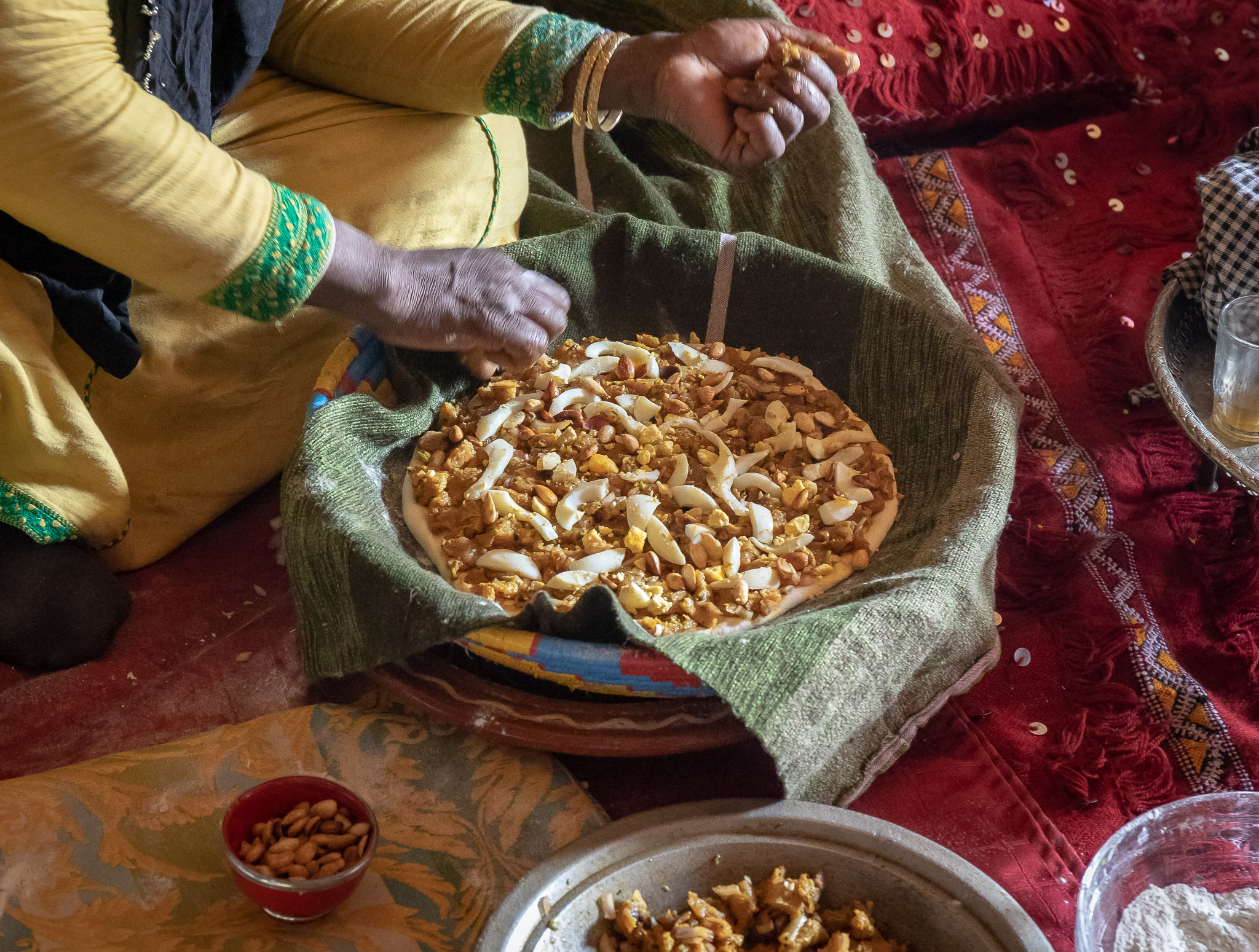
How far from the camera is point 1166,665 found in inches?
41.8

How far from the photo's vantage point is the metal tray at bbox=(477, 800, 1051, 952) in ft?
2.44

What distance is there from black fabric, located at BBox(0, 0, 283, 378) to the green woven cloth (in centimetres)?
23

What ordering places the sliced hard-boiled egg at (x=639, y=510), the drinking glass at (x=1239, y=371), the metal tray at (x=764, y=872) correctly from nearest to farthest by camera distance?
the metal tray at (x=764, y=872) → the sliced hard-boiled egg at (x=639, y=510) → the drinking glass at (x=1239, y=371)

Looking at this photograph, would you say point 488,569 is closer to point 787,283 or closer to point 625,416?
point 625,416

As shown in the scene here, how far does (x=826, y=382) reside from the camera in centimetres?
120

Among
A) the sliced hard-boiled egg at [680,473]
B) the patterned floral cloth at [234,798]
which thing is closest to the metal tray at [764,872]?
the patterned floral cloth at [234,798]

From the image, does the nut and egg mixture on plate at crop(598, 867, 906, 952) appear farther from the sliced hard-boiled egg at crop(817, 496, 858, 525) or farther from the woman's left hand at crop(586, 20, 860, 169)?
the woman's left hand at crop(586, 20, 860, 169)

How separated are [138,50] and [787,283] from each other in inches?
25.9

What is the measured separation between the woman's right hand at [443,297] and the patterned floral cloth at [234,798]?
338mm

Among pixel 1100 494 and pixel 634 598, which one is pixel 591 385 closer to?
pixel 634 598

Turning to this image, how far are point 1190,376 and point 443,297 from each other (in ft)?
2.67

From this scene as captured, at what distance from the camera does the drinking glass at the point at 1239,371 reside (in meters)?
1.08

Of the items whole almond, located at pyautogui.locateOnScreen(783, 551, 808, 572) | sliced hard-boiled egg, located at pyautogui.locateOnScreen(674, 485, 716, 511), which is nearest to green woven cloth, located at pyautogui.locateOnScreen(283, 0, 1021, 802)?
whole almond, located at pyautogui.locateOnScreen(783, 551, 808, 572)

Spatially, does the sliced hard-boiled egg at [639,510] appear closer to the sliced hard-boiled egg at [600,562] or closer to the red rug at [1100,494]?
the sliced hard-boiled egg at [600,562]
